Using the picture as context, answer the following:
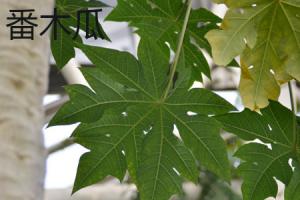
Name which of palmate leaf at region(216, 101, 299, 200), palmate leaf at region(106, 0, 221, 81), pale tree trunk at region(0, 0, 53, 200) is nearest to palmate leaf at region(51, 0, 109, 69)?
palmate leaf at region(106, 0, 221, 81)

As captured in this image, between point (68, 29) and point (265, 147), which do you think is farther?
point (68, 29)

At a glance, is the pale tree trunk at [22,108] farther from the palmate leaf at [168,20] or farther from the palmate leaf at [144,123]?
the palmate leaf at [168,20]

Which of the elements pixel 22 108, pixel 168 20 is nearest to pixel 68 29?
pixel 168 20

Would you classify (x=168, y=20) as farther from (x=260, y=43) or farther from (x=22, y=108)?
(x=22, y=108)

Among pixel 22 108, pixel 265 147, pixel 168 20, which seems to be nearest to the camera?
pixel 22 108

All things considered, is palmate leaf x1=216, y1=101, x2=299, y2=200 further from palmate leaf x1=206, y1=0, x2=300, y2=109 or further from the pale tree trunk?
the pale tree trunk

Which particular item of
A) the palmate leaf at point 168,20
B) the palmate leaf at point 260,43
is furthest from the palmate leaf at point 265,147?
the palmate leaf at point 168,20

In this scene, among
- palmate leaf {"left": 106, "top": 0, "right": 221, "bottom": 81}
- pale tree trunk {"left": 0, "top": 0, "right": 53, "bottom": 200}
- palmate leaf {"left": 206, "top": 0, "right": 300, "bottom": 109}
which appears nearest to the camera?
pale tree trunk {"left": 0, "top": 0, "right": 53, "bottom": 200}
